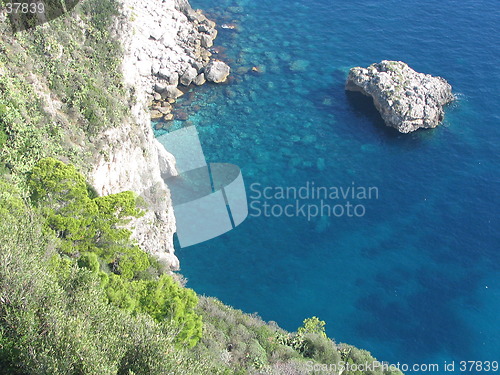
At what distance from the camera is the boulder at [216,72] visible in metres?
65.4

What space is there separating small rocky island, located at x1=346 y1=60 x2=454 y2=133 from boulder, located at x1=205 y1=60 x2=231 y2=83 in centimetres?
1538

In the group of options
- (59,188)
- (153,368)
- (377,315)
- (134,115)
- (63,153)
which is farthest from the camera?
(377,315)

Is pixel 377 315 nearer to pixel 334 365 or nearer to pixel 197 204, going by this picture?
pixel 334 365

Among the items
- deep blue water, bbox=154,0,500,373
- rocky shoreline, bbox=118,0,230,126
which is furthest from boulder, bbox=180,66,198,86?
deep blue water, bbox=154,0,500,373

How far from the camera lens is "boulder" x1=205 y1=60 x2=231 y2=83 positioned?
214 feet

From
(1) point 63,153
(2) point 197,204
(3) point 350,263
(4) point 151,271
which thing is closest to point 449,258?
(3) point 350,263

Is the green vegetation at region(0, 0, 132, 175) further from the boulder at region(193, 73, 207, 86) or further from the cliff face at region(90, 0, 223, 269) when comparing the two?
the boulder at region(193, 73, 207, 86)

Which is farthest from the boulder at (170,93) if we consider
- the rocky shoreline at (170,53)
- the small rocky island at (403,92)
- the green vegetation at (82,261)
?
the small rocky island at (403,92)

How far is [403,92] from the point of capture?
63125mm

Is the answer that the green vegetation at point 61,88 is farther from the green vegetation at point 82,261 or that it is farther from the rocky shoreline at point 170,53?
the rocky shoreline at point 170,53

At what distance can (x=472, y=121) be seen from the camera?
63438 mm

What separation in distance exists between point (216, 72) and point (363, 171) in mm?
22022

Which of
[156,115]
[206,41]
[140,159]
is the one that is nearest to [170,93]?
[156,115]

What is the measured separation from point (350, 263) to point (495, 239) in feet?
48.4
